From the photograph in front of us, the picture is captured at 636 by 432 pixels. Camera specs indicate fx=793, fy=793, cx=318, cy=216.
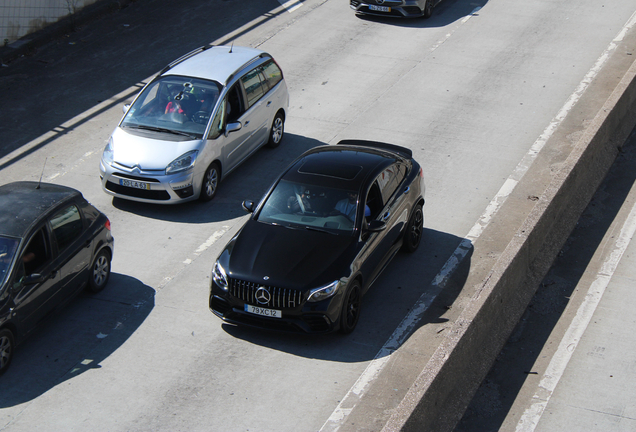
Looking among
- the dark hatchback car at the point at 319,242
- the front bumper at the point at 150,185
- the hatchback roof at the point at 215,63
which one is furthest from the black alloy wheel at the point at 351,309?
the hatchback roof at the point at 215,63

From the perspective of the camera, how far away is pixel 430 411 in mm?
7379

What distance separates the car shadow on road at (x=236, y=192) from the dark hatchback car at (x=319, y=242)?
6.96 feet

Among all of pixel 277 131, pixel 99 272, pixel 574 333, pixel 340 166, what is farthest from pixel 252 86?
pixel 574 333

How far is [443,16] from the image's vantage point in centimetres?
2127

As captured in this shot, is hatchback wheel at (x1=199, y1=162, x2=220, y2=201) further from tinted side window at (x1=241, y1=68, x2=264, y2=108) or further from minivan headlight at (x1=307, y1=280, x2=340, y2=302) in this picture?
minivan headlight at (x1=307, y1=280, x2=340, y2=302)

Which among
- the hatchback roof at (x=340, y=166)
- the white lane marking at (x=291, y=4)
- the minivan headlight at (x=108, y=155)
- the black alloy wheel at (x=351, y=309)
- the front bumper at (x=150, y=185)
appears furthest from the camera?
the white lane marking at (x=291, y=4)

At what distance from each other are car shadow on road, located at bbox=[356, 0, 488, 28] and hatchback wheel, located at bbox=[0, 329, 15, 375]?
48.2 feet

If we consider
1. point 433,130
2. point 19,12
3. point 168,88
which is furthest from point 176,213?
point 19,12

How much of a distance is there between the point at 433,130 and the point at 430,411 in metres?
8.43

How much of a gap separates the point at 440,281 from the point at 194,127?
15.6ft

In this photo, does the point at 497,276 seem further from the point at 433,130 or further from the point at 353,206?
the point at 433,130

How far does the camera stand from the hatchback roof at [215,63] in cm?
1335

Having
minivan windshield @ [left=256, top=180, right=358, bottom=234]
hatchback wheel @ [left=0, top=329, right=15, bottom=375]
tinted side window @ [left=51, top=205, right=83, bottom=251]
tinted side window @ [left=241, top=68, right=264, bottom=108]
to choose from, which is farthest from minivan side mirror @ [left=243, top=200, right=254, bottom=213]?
tinted side window @ [left=241, top=68, right=264, bottom=108]

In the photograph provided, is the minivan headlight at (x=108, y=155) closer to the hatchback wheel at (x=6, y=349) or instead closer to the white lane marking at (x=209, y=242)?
the white lane marking at (x=209, y=242)
